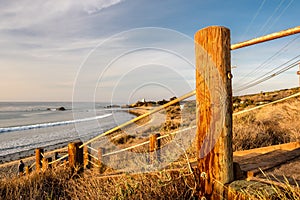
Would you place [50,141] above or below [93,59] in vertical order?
below

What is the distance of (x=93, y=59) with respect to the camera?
14.3 ft

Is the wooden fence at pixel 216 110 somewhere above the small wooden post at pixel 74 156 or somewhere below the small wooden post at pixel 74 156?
above

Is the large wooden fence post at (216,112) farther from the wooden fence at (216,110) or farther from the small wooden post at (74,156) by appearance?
the small wooden post at (74,156)

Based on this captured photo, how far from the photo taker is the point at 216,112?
2.31 m

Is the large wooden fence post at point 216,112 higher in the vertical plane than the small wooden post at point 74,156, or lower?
higher

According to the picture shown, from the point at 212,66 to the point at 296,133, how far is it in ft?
14.3

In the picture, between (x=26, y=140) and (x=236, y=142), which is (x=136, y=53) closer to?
(x=236, y=142)

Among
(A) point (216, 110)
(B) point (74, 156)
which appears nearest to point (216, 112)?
(A) point (216, 110)

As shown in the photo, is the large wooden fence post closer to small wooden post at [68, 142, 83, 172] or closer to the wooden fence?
the wooden fence

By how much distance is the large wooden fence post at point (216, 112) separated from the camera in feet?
7.55

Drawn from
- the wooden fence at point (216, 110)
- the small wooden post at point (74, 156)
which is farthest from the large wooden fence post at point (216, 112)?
the small wooden post at point (74, 156)

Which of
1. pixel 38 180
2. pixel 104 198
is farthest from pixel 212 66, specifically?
pixel 38 180

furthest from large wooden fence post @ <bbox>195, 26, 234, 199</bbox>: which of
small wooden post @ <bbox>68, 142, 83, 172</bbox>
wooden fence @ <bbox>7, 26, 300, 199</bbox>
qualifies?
small wooden post @ <bbox>68, 142, 83, 172</bbox>

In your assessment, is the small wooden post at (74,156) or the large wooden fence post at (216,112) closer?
the large wooden fence post at (216,112)
